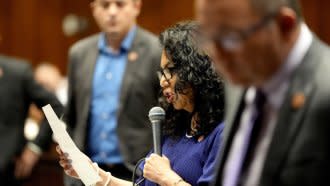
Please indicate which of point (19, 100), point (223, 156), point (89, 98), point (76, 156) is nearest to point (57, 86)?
point (19, 100)

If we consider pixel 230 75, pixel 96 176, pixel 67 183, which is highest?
pixel 230 75

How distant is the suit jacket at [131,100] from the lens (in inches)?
156

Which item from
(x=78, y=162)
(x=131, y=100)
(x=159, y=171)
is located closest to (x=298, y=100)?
(x=159, y=171)

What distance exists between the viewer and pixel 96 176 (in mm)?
2473

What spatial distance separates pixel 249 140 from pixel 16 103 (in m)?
3.12

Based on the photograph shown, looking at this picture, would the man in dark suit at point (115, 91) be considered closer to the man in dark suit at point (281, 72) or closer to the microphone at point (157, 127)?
the microphone at point (157, 127)

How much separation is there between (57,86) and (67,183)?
9.77ft

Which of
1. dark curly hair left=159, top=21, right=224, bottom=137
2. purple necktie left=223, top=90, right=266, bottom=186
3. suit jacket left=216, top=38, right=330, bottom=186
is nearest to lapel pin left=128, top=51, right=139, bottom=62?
dark curly hair left=159, top=21, right=224, bottom=137

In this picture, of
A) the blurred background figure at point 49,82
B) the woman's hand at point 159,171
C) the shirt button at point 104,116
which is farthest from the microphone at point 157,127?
the blurred background figure at point 49,82

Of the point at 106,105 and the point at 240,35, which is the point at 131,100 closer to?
the point at 106,105

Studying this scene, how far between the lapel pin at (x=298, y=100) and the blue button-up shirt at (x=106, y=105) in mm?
2437

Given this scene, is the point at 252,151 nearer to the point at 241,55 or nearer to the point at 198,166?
the point at 241,55

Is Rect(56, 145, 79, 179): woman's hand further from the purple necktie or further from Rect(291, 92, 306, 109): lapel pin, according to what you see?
Rect(291, 92, 306, 109): lapel pin

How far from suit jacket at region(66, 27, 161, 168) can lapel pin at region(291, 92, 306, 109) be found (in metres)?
2.34
